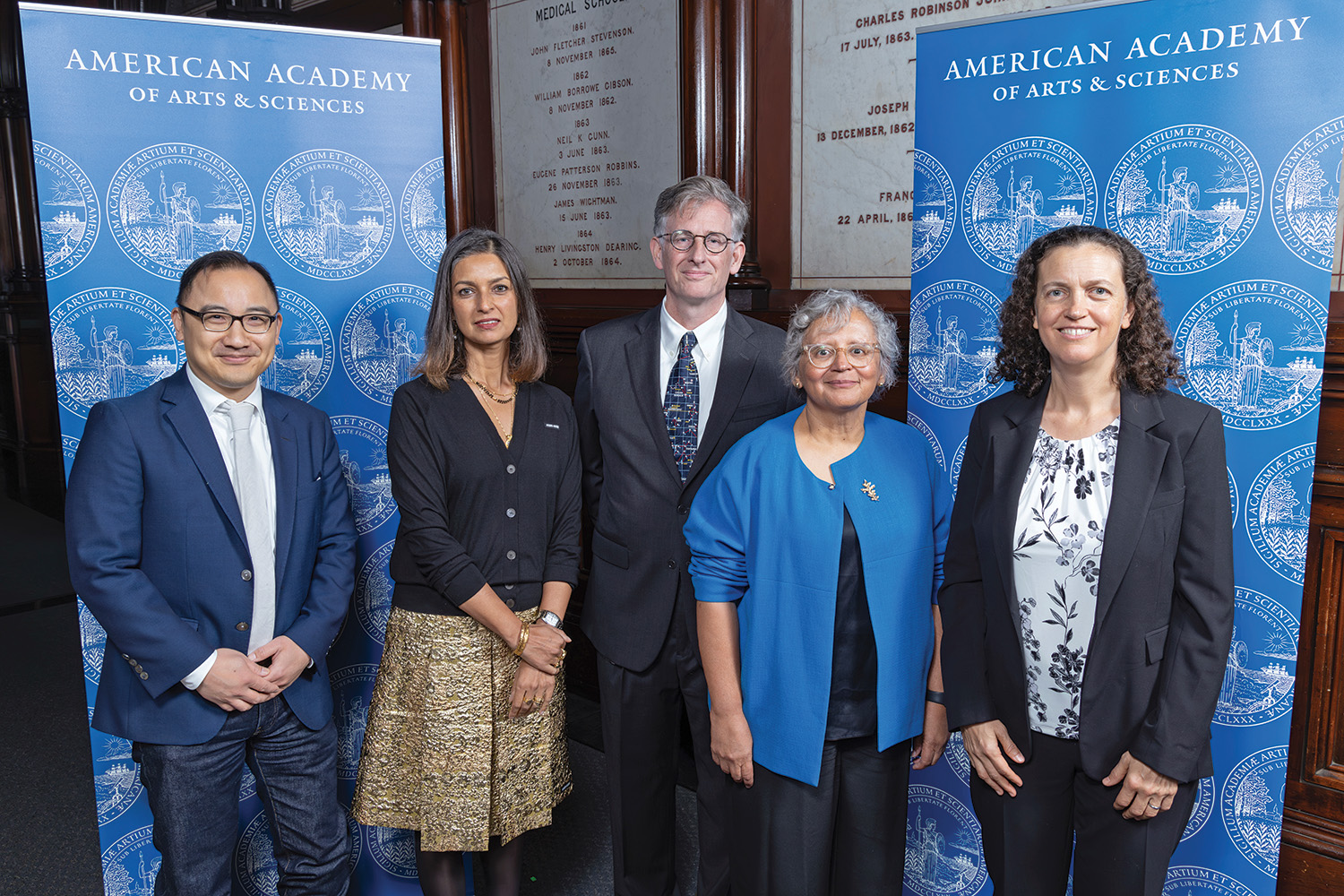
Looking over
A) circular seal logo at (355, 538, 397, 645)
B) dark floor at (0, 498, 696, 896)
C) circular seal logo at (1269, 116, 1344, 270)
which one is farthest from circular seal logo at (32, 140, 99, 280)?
circular seal logo at (1269, 116, 1344, 270)

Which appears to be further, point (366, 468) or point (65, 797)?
point (65, 797)

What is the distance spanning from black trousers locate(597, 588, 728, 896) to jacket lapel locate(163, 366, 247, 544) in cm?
85

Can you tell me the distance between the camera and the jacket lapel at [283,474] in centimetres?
195

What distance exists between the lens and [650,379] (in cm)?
213

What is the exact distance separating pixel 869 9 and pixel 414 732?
2439mm

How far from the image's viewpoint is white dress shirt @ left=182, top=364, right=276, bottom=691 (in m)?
1.90

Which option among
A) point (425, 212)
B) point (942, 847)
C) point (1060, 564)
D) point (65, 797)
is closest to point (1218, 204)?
point (1060, 564)

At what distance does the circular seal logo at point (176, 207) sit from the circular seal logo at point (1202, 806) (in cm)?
240

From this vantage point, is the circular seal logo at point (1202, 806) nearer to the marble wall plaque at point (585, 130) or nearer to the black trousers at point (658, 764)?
the black trousers at point (658, 764)

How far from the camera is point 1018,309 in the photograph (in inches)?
66.2

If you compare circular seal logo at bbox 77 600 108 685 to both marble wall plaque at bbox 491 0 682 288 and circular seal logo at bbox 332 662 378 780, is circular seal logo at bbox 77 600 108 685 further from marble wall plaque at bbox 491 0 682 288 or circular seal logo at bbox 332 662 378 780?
marble wall plaque at bbox 491 0 682 288

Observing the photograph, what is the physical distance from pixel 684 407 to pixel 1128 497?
950mm

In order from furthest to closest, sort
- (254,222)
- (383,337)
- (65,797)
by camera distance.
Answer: (65,797) → (383,337) → (254,222)

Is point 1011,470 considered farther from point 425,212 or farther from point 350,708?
point 350,708
